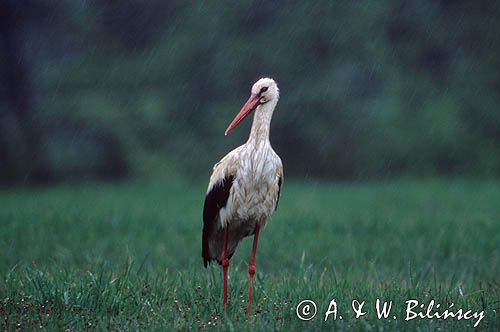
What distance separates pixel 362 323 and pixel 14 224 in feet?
25.8

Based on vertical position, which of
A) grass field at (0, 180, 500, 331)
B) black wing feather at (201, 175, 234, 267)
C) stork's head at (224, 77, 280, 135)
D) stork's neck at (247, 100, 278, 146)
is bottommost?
grass field at (0, 180, 500, 331)

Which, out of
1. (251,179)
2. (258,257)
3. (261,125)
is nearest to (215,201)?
(251,179)

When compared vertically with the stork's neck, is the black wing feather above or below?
below

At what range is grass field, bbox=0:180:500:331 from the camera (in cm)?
476

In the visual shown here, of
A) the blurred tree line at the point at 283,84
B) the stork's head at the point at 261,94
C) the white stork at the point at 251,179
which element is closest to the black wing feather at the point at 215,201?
the white stork at the point at 251,179

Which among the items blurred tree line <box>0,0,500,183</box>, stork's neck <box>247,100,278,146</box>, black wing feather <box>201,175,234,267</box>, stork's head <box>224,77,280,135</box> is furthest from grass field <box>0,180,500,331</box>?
blurred tree line <box>0,0,500,183</box>

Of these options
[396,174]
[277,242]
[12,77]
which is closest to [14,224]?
[277,242]

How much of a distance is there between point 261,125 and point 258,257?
414cm

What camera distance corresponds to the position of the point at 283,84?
23.0 m

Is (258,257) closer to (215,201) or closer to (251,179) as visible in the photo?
(215,201)

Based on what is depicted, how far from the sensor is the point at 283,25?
23.6 metres

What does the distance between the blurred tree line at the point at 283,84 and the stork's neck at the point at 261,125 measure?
54.4 feet

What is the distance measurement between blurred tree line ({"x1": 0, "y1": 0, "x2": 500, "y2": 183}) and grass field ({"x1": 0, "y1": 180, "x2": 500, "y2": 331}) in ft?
11.4

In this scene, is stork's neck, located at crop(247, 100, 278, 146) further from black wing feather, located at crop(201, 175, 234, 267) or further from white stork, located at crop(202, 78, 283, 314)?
black wing feather, located at crop(201, 175, 234, 267)
